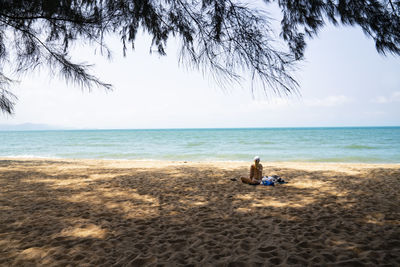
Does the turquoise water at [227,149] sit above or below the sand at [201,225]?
below

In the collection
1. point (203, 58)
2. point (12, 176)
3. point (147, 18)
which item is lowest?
point (12, 176)

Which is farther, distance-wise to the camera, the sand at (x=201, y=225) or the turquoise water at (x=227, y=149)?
the turquoise water at (x=227, y=149)

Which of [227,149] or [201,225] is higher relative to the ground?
[201,225]

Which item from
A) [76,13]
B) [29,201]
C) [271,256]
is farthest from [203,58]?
[29,201]

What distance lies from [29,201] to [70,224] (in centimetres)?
181

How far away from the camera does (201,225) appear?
3107mm

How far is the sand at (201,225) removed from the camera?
2.27 metres

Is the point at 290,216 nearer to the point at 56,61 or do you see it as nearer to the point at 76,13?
the point at 76,13

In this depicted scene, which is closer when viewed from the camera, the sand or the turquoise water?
the sand

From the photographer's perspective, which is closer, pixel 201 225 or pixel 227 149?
pixel 201 225

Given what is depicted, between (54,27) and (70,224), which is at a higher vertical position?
(54,27)

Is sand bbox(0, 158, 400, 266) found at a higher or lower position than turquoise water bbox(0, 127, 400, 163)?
higher

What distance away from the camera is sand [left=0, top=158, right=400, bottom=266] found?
227 cm

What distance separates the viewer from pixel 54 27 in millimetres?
3576
